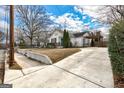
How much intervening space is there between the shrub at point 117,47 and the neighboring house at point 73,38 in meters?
0.57

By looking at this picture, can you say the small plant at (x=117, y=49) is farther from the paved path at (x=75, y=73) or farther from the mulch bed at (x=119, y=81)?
the paved path at (x=75, y=73)

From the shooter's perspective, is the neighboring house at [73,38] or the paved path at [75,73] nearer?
the paved path at [75,73]

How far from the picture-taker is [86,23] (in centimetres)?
525

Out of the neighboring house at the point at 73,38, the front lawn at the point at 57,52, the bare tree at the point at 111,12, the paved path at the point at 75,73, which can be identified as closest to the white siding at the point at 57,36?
the neighboring house at the point at 73,38

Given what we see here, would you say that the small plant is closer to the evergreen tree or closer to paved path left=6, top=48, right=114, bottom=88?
paved path left=6, top=48, right=114, bottom=88

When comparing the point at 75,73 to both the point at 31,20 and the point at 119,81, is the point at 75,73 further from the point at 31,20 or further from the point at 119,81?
the point at 31,20

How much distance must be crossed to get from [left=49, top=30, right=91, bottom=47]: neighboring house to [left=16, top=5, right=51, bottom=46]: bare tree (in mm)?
303

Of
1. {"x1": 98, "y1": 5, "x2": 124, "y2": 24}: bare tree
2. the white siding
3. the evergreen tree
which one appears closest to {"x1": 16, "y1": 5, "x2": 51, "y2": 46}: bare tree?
the white siding

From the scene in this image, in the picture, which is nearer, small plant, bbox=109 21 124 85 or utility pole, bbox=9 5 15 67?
small plant, bbox=109 21 124 85

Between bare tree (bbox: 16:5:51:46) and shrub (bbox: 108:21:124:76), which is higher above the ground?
bare tree (bbox: 16:5:51:46)

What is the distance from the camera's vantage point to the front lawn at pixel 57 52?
5184mm

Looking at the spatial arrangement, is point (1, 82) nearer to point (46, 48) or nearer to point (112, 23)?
point (46, 48)

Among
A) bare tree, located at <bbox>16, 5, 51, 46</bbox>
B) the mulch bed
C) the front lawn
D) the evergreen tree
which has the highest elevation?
bare tree, located at <bbox>16, 5, 51, 46</bbox>

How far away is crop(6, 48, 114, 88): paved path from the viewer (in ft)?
15.9
